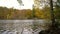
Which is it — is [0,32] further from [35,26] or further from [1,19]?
[35,26]

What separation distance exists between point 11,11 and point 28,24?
36 centimetres

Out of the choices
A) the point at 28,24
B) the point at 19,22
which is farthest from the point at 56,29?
the point at 19,22

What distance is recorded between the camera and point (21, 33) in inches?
89.0

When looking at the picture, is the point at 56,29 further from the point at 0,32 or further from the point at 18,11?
the point at 0,32

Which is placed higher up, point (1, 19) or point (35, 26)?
point (1, 19)

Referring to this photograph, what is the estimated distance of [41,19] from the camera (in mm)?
2289

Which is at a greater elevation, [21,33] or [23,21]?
[23,21]

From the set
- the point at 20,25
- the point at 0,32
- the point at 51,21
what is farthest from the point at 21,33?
the point at 51,21

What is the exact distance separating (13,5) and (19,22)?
0.31m

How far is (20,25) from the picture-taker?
2.29 meters

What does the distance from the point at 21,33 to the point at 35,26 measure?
0.26 metres

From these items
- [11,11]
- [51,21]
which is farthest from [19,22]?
[51,21]

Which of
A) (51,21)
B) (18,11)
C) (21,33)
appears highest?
(18,11)

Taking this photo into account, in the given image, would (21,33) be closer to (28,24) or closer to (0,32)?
(28,24)
